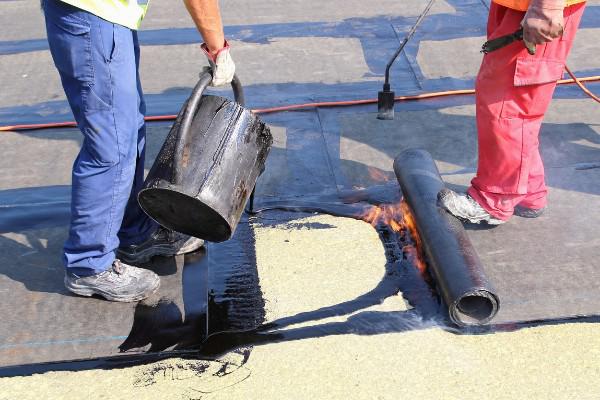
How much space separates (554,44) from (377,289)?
124 centimetres

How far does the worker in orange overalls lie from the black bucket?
95 cm

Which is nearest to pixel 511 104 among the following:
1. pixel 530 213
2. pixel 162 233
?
pixel 530 213

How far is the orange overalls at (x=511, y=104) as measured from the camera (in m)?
2.85

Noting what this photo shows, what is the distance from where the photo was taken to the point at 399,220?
10.9 ft

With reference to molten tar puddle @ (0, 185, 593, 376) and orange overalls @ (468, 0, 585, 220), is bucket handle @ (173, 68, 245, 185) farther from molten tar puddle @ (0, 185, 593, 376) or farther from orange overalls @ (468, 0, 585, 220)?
orange overalls @ (468, 0, 585, 220)

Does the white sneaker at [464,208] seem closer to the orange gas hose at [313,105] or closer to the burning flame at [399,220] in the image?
the burning flame at [399,220]

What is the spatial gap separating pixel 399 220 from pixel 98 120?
1498 millimetres

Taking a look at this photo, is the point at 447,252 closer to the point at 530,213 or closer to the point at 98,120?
the point at 530,213

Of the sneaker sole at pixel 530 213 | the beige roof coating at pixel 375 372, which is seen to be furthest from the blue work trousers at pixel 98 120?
the sneaker sole at pixel 530 213

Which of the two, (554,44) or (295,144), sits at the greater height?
(554,44)

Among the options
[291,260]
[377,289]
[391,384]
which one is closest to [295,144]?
[291,260]

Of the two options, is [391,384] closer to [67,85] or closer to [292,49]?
[67,85]

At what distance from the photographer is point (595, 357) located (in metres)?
2.51

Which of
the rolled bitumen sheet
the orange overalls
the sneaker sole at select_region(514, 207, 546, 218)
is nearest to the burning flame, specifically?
the rolled bitumen sheet
